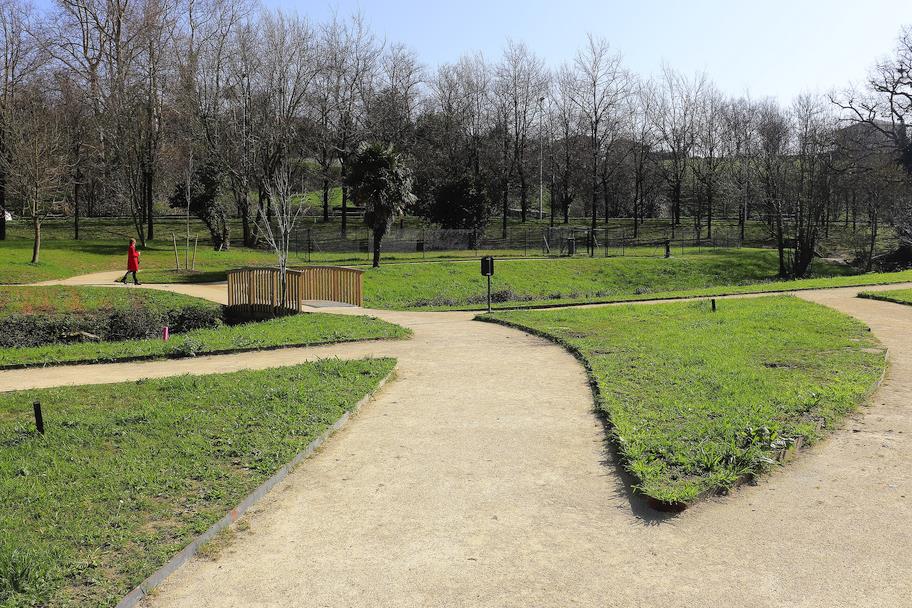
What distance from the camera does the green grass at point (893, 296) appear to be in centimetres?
1870

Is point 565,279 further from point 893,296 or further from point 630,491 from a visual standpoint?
point 630,491

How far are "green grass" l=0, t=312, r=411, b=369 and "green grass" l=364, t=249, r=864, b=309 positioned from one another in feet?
25.2

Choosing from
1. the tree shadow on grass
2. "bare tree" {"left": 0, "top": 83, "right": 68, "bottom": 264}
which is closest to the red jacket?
"bare tree" {"left": 0, "top": 83, "right": 68, "bottom": 264}

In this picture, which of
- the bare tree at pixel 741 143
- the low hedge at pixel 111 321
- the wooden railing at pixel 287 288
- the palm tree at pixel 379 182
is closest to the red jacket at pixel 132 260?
the low hedge at pixel 111 321

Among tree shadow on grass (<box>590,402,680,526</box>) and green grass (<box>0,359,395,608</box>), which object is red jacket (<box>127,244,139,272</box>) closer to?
green grass (<box>0,359,395,608</box>)

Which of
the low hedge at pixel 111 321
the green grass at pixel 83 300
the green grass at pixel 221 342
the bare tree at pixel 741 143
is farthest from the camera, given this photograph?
the bare tree at pixel 741 143

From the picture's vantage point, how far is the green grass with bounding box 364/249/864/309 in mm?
27041

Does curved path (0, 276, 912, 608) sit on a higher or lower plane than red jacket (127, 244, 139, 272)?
lower

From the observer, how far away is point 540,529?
529 centimetres

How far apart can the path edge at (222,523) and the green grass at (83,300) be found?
1555 centimetres

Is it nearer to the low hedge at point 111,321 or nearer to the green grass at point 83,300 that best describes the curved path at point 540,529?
the low hedge at point 111,321

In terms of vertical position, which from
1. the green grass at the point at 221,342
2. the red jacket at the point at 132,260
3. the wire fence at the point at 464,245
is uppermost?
the wire fence at the point at 464,245

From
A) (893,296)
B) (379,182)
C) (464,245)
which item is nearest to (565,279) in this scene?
(379,182)

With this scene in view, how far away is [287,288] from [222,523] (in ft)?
50.4
